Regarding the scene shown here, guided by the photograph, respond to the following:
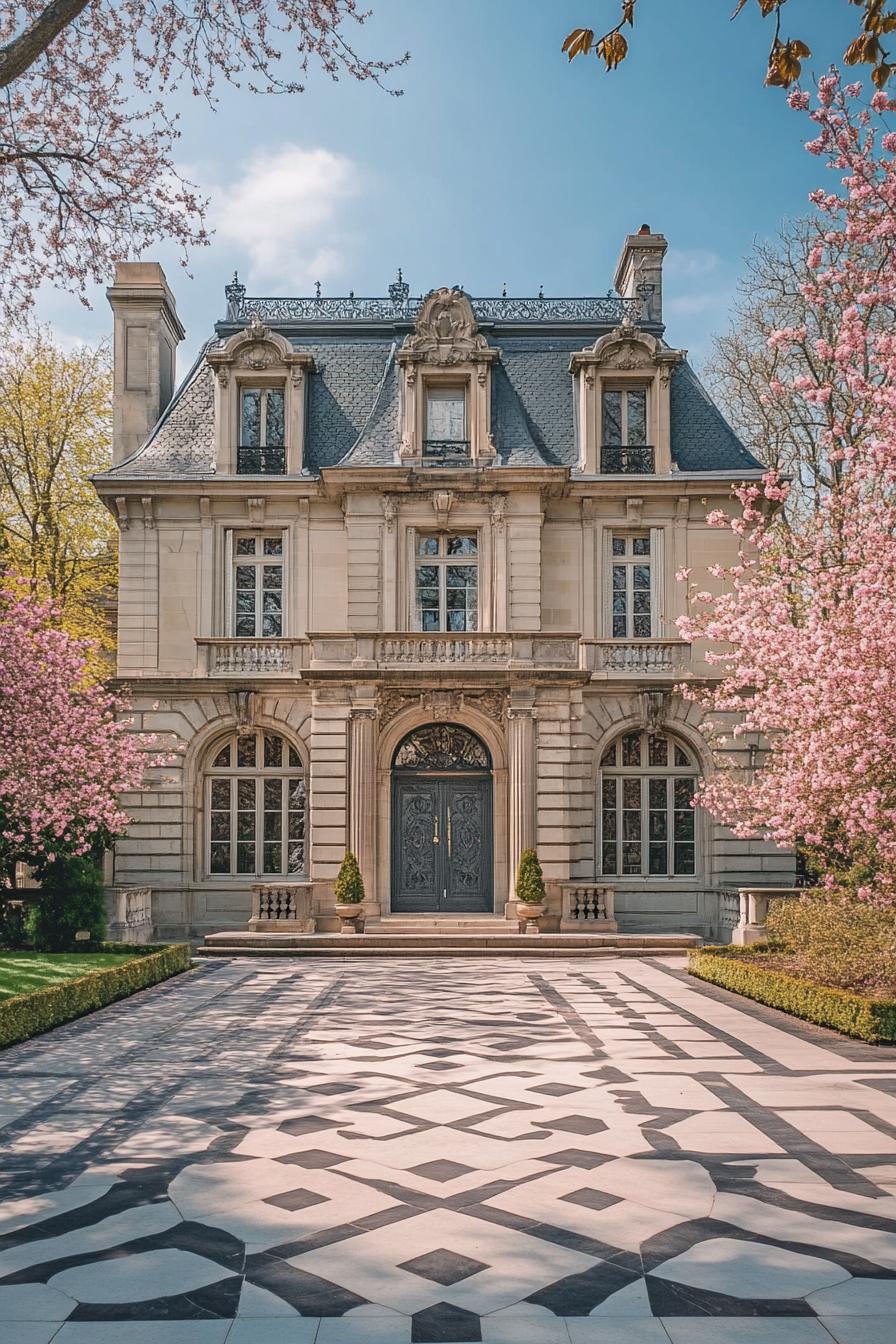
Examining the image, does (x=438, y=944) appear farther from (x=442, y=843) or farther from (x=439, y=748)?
(x=439, y=748)

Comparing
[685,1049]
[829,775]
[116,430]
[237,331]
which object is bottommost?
[685,1049]

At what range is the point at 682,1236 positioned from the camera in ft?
19.2

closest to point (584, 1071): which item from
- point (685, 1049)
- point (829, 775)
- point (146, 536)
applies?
point (685, 1049)

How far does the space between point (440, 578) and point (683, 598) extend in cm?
513

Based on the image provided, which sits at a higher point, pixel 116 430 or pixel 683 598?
pixel 116 430

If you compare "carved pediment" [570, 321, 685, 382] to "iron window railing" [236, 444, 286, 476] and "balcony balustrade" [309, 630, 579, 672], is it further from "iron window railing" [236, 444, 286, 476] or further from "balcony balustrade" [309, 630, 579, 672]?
"iron window railing" [236, 444, 286, 476]

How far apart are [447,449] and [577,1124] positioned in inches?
733

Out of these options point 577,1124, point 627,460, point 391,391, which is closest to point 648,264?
point 627,460

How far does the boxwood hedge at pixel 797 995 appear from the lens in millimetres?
11625

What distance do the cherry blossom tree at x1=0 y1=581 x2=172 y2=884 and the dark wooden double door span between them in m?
5.20

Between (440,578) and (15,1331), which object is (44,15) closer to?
(15,1331)

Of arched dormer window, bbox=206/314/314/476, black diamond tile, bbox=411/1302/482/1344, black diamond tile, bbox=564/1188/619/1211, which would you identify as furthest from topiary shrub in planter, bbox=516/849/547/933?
black diamond tile, bbox=411/1302/482/1344

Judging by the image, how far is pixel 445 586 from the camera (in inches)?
985

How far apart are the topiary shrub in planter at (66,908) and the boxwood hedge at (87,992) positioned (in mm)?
1014
